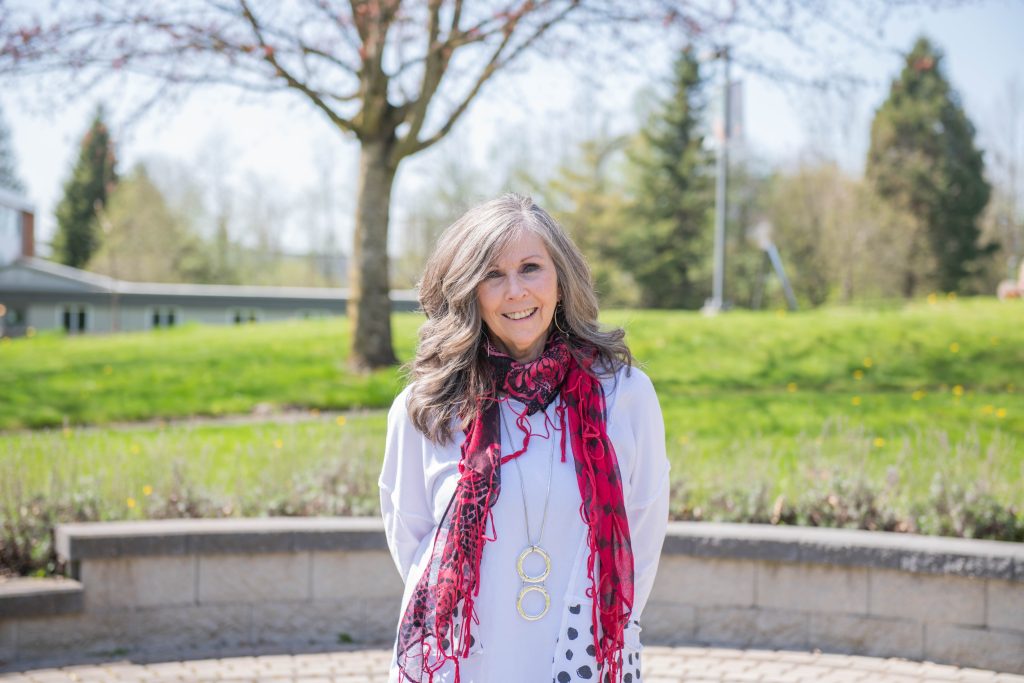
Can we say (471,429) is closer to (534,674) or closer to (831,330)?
(534,674)

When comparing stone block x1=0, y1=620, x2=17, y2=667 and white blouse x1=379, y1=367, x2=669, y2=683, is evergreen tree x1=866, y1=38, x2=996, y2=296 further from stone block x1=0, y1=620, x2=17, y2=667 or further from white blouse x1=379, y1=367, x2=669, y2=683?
white blouse x1=379, y1=367, x2=669, y2=683

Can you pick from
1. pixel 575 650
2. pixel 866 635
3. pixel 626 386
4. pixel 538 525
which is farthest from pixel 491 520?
pixel 866 635

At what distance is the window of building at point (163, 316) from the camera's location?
34062 mm

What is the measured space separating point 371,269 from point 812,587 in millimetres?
7549

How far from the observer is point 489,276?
2451 millimetres

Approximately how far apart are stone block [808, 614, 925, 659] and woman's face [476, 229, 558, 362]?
10.5 ft

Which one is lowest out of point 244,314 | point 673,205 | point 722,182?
point 244,314

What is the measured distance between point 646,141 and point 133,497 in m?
35.4

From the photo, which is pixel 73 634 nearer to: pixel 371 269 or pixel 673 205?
pixel 371 269

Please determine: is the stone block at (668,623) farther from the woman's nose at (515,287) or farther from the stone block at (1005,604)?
the woman's nose at (515,287)

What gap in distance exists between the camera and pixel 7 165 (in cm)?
6594

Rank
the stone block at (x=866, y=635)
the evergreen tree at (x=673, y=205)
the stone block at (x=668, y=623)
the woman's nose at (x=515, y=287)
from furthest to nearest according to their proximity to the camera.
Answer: the evergreen tree at (x=673, y=205) < the stone block at (x=668, y=623) < the stone block at (x=866, y=635) < the woman's nose at (x=515, y=287)

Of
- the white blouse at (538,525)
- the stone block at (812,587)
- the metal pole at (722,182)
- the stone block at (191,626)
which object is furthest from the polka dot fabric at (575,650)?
the metal pole at (722,182)

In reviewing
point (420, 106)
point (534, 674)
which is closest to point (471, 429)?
point (534, 674)
